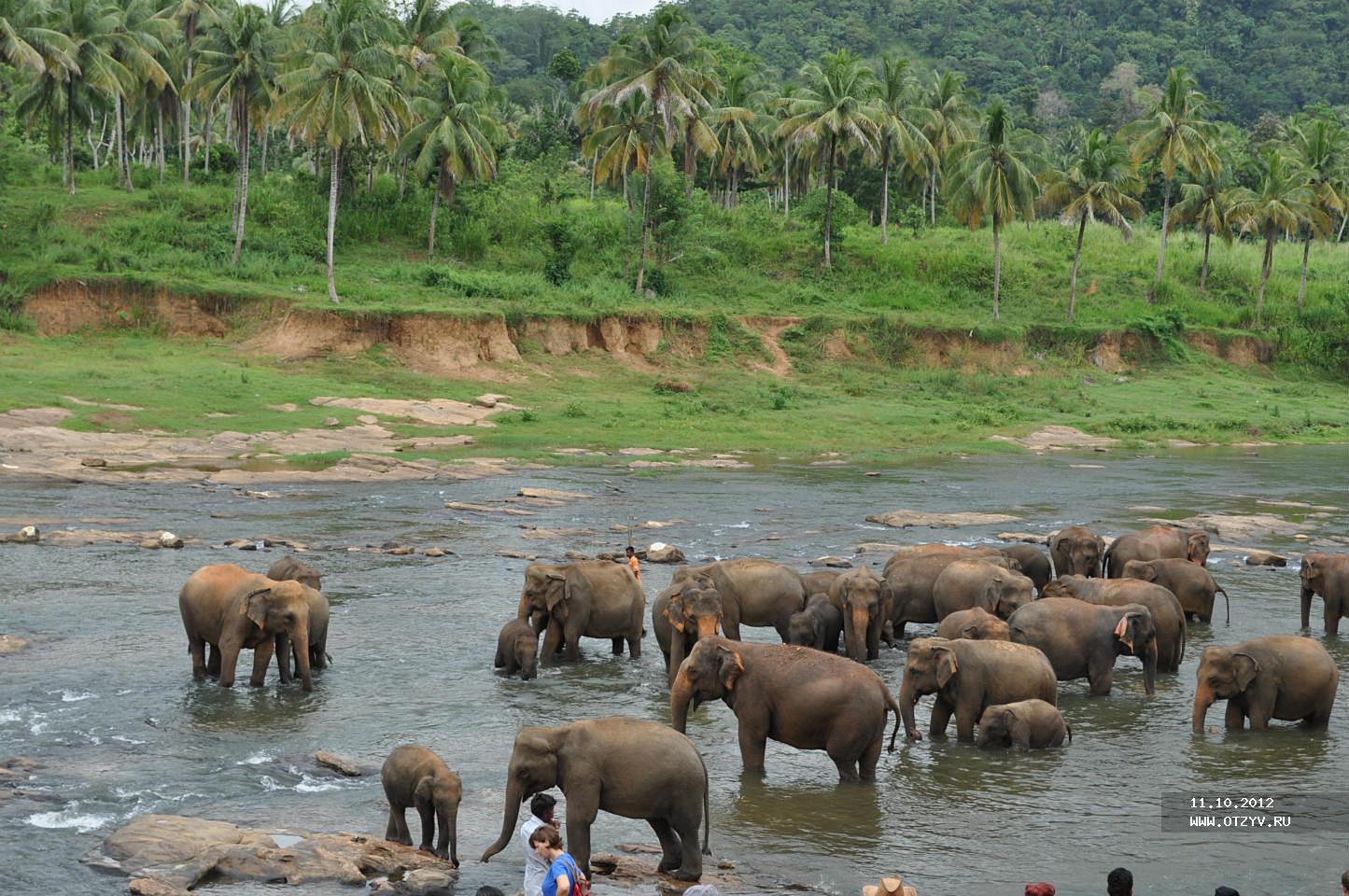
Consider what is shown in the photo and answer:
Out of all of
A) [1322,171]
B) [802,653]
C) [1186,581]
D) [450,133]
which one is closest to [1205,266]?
[1322,171]

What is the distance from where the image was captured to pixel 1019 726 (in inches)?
540

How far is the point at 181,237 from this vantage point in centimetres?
5119

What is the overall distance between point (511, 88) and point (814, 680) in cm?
10683

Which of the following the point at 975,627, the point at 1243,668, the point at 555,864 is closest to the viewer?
the point at 555,864

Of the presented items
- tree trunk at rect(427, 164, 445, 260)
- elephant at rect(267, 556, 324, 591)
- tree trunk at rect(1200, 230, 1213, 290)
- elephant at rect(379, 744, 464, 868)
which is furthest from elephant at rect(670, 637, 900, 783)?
tree trunk at rect(1200, 230, 1213, 290)

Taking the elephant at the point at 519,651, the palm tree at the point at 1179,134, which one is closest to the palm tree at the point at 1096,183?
the palm tree at the point at 1179,134

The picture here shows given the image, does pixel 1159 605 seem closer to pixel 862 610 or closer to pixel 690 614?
pixel 862 610

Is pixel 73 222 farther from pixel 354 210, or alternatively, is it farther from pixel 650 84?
pixel 650 84

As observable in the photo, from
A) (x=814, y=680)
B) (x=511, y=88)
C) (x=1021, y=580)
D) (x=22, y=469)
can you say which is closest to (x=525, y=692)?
(x=814, y=680)

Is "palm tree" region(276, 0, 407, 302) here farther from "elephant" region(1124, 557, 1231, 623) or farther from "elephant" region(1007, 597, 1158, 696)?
"elephant" region(1007, 597, 1158, 696)

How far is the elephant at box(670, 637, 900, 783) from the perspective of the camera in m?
12.4

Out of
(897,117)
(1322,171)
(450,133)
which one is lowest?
(450,133)

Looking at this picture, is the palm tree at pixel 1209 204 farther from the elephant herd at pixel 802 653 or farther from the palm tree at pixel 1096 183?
the elephant herd at pixel 802 653

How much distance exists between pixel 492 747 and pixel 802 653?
124 inches
